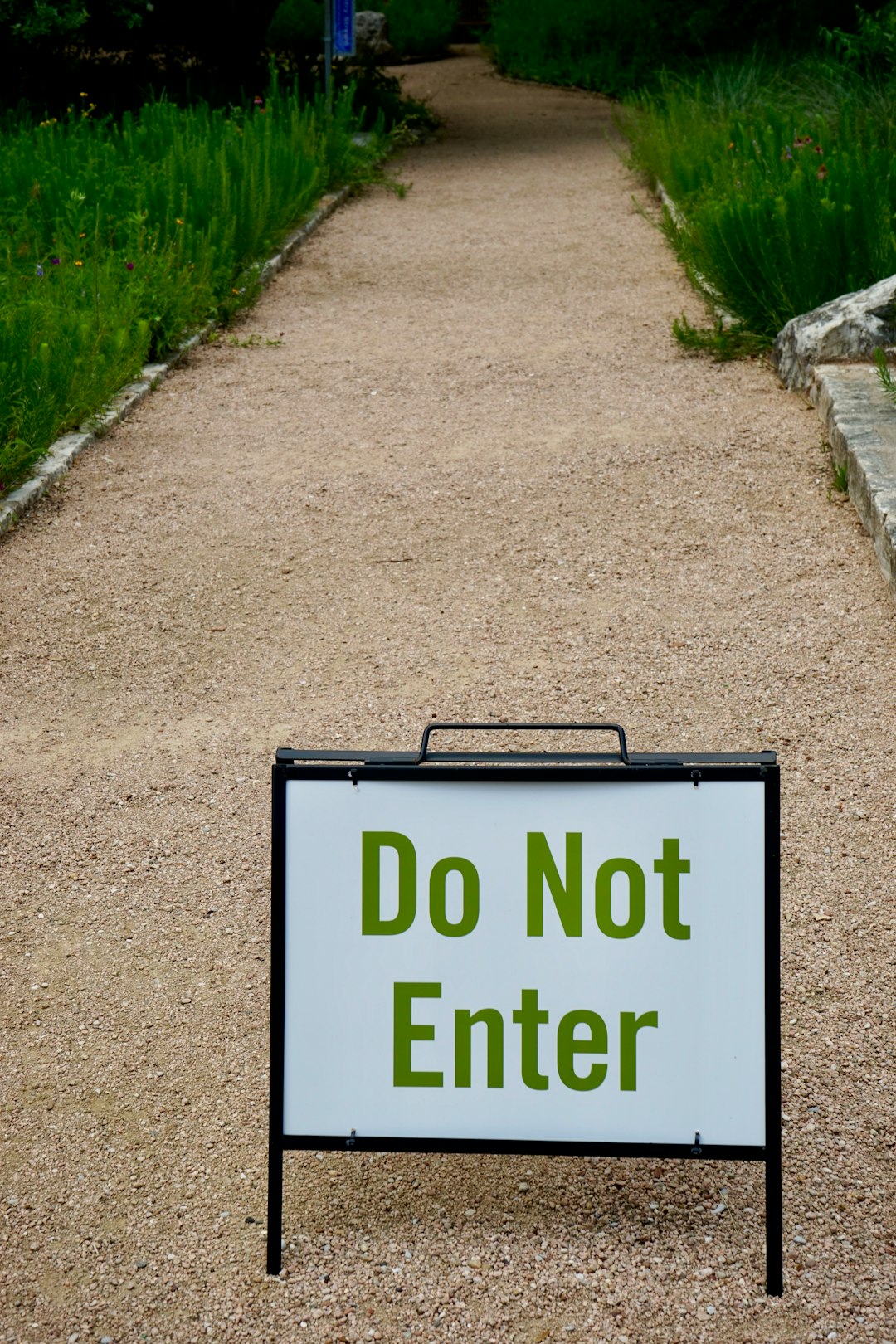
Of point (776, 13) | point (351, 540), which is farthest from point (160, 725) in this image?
point (776, 13)

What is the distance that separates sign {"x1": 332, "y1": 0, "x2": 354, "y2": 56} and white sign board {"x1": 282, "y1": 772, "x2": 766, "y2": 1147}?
11872 millimetres

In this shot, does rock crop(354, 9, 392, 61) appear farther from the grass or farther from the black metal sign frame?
the black metal sign frame

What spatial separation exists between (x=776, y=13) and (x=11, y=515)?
15362 mm

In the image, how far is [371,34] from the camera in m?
22.2

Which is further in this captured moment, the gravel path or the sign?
the sign

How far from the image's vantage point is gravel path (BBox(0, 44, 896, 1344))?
2.18m

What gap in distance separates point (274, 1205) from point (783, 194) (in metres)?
6.25

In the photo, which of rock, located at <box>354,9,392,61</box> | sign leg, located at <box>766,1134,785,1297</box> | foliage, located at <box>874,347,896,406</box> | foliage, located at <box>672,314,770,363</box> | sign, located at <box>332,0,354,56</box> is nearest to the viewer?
sign leg, located at <box>766,1134,785,1297</box>

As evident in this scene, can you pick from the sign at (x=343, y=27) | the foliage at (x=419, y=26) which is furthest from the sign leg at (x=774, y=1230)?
the foliage at (x=419, y=26)

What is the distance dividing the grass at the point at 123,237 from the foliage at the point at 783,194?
259 cm

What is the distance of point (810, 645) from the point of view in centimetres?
429

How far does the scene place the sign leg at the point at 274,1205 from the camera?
2152 mm

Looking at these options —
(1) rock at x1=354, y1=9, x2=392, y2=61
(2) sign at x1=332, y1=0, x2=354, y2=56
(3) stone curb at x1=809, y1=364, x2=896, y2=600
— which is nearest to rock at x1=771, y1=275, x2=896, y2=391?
(3) stone curb at x1=809, y1=364, x2=896, y2=600

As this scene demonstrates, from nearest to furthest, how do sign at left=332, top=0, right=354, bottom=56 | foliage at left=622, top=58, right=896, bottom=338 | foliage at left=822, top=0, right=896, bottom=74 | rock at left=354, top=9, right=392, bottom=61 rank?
1. foliage at left=622, top=58, right=896, bottom=338
2. foliage at left=822, top=0, right=896, bottom=74
3. sign at left=332, top=0, right=354, bottom=56
4. rock at left=354, top=9, right=392, bottom=61
